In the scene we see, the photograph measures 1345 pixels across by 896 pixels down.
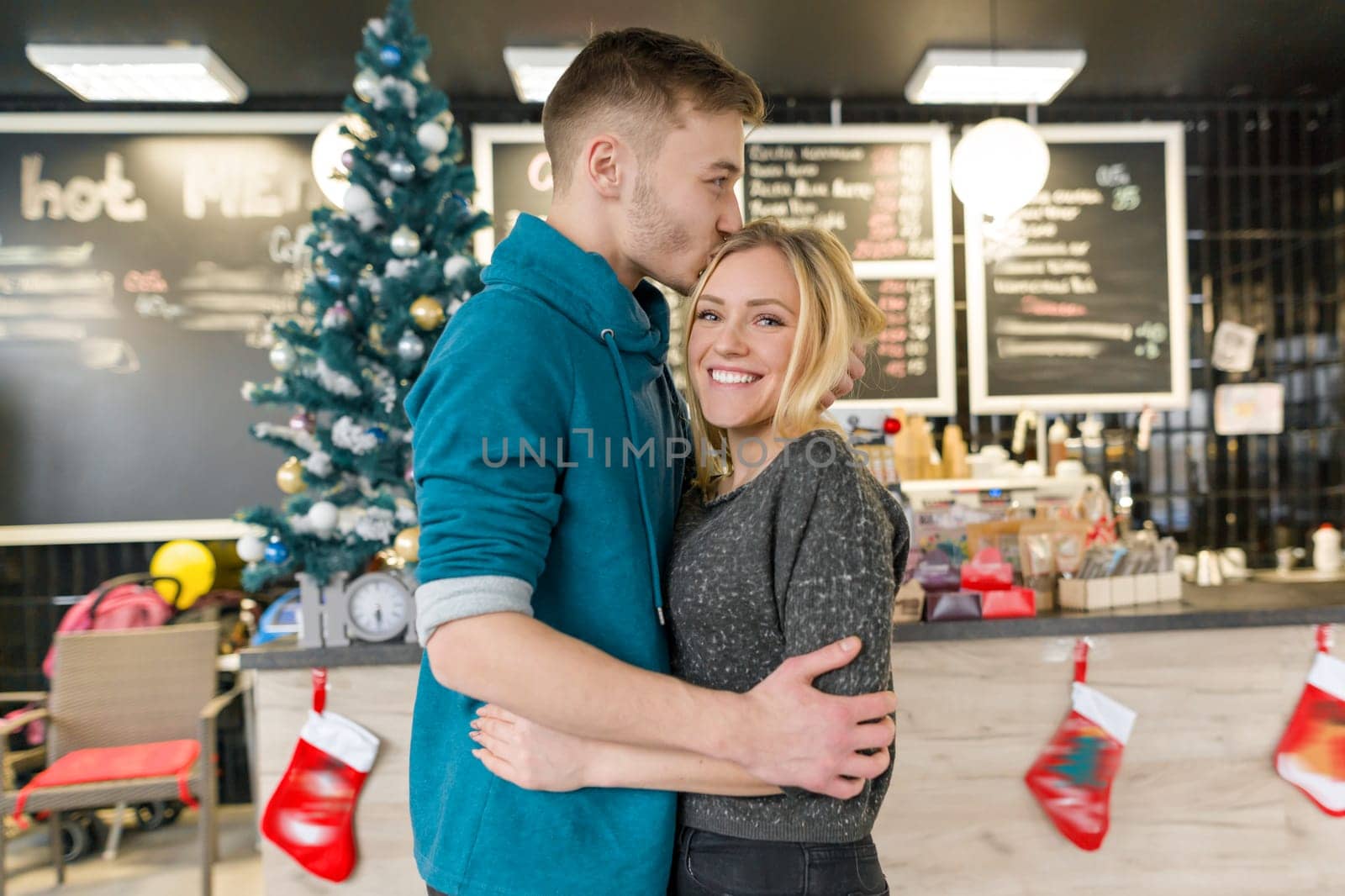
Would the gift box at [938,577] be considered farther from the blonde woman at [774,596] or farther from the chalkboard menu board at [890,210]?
the chalkboard menu board at [890,210]

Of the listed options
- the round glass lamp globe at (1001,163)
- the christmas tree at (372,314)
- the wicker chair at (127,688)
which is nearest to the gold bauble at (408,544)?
the christmas tree at (372,314)

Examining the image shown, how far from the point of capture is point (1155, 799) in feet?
8.00

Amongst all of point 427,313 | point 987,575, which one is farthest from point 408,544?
point 987,575

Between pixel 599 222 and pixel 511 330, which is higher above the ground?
pixel 599 222

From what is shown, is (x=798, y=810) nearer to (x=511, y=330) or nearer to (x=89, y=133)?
(x=511, y=330)

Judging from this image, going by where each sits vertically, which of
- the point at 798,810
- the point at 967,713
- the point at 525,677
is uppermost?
the point at 525,677

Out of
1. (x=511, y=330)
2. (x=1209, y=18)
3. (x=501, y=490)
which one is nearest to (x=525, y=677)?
(x=501, y=490)

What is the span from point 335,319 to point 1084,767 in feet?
7.49

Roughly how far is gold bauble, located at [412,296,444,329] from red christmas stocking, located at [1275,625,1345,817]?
2518mm

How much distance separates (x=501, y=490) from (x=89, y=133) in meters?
4.66

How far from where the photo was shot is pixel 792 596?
1.09m

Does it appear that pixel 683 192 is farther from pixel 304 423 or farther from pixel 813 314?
pixel 304 423

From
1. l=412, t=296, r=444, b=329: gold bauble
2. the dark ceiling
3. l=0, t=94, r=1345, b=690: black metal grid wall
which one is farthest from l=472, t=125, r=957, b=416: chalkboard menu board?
l=412, t=296, r=444, b=329: gold bauble

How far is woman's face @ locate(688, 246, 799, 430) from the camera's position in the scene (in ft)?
4.32
